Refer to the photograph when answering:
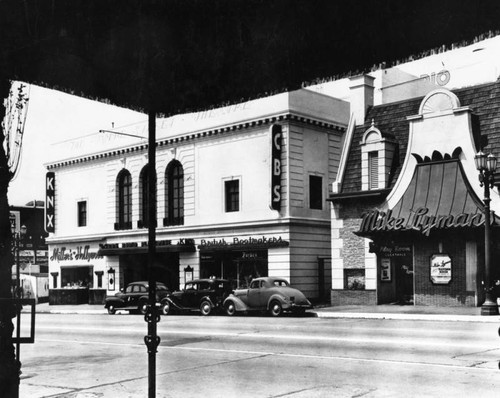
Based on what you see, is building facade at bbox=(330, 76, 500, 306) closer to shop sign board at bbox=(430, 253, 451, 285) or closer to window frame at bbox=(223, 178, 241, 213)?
shop sign board at bbox=(430, 253, 451, 285)

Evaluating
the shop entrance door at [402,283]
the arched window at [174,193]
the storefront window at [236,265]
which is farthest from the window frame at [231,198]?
the shop entrance door at [402,283]

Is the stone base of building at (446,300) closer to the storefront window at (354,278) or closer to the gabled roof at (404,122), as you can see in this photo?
the storefront window at (354,278)

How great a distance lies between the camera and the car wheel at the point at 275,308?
25672mm

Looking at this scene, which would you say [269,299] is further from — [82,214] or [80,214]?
[80,214]

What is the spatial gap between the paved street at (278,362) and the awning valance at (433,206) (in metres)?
5.54

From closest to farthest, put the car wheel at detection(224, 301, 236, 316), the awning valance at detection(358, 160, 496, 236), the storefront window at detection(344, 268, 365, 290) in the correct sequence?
the awning valance at detection(358, 160, 496, 236), the car wheel at detection(224, 301, 236, 316), the storefront window at detection(344, 268, 365, 290)

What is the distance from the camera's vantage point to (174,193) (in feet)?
126

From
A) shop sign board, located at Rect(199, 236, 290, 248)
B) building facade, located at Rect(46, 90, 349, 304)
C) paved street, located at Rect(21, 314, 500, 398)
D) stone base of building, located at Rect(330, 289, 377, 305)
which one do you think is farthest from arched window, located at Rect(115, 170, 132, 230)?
paved street, located at Rect(21, 314, 500, 398)

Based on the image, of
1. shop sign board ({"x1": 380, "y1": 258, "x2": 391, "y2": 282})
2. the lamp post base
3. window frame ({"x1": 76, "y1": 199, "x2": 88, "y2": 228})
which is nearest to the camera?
the lamp post base

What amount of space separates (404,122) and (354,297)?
25.7 feet

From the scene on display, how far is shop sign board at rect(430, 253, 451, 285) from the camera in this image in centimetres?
2528

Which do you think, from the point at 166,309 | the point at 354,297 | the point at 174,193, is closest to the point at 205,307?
the point at 166,309

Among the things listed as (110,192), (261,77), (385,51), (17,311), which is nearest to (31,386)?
(17,311)

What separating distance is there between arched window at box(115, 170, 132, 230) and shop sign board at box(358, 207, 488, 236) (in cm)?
1826
